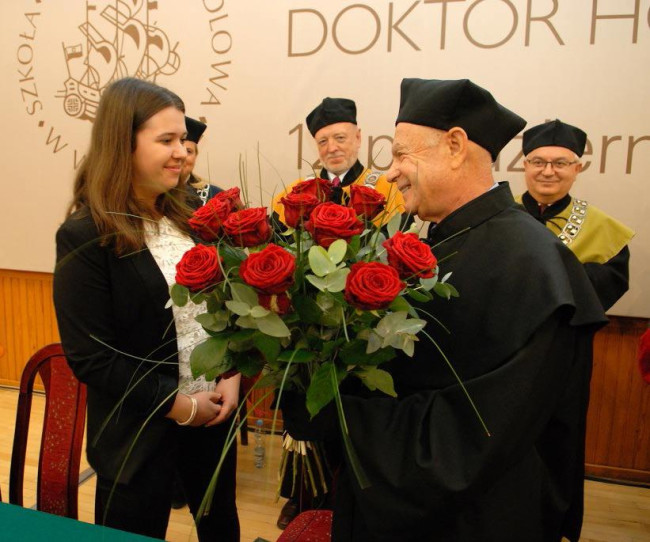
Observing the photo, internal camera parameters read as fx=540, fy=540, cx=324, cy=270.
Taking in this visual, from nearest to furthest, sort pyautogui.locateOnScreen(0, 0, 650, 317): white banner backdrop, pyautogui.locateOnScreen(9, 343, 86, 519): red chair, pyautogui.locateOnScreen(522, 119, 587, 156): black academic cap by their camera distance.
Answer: pyautogui.locateOnScreen(9, 343, 86, 519): red chair, pyautogui.locateOnScreen(522, 119, 587, 156): black academic cap, pyautogui.locateOnScreen(0, 0, 650, 317): white banner backdrop

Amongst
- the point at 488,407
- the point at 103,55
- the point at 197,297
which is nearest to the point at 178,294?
the point at 197,297

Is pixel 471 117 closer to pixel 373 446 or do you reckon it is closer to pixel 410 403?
pixel 410 403

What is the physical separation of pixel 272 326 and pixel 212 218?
281mm

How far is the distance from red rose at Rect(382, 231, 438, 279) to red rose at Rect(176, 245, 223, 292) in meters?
0.30

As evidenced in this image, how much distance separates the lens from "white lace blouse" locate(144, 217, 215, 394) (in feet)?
4.93

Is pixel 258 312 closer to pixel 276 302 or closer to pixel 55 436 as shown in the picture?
pixel 276 302

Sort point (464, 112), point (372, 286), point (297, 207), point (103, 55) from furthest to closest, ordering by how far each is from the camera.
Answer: point (103, 55)
point (464, 112)
point (297, 207)
point (372, 286)

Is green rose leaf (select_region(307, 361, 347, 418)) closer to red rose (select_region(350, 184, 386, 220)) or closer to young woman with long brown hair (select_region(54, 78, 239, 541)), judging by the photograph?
red rose (select_region(350, 184, 386, 220))

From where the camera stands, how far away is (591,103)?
2.74 meters

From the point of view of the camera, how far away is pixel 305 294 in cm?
95

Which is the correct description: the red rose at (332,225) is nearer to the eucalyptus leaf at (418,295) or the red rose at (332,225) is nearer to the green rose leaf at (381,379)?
the eucalyptus leaf at (418,295)

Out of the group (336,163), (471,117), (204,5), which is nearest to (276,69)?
(204,5)

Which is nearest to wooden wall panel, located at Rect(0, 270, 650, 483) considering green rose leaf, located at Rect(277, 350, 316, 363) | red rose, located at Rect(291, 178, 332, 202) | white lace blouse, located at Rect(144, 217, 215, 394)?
white lace blouse, located at Rect(144, 217, 215, 394)

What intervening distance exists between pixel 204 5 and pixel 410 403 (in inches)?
115
